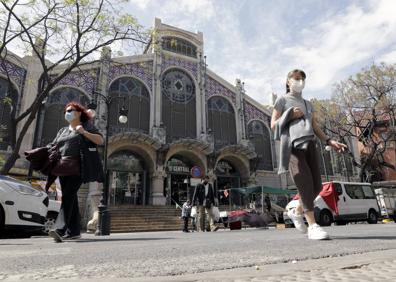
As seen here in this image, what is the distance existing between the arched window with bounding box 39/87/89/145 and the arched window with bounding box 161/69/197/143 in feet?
18.9

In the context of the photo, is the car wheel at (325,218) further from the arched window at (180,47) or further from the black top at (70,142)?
the arched window at (180,47)

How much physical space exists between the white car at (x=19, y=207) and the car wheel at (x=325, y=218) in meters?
9.95

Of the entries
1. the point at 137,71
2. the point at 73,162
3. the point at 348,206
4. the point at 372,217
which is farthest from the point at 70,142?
the point at 137,71

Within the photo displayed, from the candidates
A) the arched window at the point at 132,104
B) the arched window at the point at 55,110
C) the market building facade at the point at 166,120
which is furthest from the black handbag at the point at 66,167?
the arched window at the point at 132,104

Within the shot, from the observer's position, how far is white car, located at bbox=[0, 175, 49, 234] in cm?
580

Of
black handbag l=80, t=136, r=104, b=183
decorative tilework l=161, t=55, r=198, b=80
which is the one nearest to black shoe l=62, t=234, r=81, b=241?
black handbag l=80, t=136, r=104, b=183

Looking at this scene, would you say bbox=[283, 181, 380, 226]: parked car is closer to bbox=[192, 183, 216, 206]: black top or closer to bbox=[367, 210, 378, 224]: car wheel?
bbox=[367, 210, 378, 224]: car wheel

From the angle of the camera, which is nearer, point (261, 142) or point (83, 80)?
point (83, 80)

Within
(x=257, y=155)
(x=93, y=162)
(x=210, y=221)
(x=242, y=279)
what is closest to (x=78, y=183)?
(x=93, y=162)

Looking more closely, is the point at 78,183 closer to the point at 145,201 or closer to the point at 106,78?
the point at 145,201

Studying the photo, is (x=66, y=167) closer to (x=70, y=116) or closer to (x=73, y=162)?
(x=73, y=162)

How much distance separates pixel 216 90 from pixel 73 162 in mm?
23229

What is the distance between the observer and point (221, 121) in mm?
26141

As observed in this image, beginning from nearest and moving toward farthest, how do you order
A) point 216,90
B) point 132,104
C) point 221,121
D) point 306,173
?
point 306,173
point 132,104
point 221,121
point 216,90
